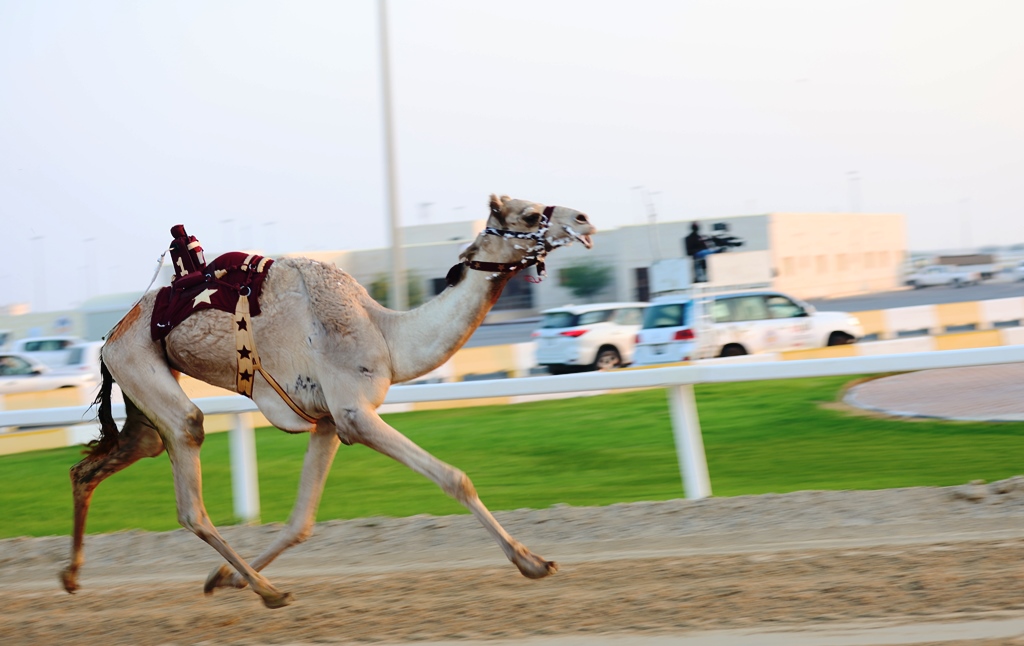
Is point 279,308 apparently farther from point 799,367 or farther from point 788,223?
point 788,223

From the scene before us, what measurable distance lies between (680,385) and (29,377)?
19.4 m

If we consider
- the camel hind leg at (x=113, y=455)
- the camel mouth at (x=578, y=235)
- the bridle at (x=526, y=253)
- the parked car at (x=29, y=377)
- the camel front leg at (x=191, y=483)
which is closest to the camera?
the camel mouth at (x=578, y=235)

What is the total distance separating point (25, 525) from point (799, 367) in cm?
661

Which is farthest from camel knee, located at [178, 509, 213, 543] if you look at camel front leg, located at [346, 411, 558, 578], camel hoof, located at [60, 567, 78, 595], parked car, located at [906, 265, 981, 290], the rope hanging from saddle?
parked car, located at [906, 265, 981, 290]

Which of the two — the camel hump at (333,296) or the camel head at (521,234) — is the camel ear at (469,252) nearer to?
the camel head at (521,234)

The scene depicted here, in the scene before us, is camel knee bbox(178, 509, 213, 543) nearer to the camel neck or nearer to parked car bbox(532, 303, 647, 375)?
the camel neck

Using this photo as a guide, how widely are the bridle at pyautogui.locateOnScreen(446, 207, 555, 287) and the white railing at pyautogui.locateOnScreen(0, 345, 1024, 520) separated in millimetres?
2562

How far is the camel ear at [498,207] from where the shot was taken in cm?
574

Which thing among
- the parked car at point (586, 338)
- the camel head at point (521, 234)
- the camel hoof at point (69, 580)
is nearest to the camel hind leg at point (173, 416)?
the camel hoof at point (69, 580)

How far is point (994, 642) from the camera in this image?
441 centimetres

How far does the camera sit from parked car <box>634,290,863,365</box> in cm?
2078

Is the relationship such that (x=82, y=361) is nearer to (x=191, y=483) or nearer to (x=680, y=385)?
(x=680, y=385)

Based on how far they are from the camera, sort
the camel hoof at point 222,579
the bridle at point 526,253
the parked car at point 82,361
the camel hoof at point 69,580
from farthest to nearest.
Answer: the parked car at point 82,361 → the camel hoof at point 69,580 → the camel hoof at point 222,579 → the bridle at point 526,253

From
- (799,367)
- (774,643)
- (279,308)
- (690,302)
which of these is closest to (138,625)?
(279,308)
